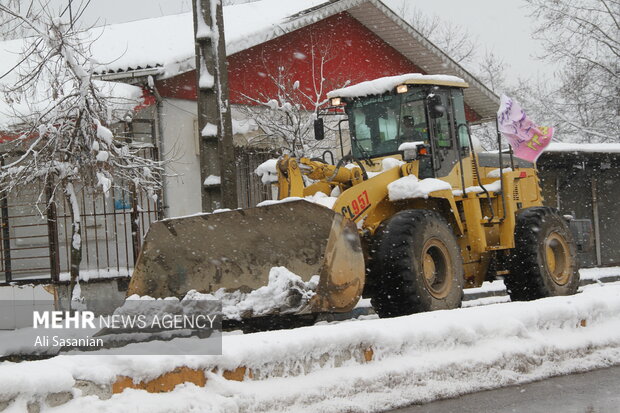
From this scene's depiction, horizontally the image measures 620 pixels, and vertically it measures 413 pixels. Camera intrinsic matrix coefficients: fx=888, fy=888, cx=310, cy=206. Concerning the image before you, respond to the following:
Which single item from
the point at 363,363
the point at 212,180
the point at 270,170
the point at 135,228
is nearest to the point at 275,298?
the point at 270,170

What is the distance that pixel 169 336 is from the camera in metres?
6.96

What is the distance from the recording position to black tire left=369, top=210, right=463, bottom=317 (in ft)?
27.9

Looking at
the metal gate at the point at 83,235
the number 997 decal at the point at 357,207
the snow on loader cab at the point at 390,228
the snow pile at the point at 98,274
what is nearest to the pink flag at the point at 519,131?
the snow on loader cab at the point at 390,228

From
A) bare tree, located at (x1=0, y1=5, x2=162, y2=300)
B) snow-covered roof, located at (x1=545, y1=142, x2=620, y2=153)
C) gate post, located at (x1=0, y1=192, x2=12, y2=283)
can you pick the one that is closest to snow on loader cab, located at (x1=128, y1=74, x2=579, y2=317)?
bare tree, located at (x1=0, y1=5, x2=162, y2=300)

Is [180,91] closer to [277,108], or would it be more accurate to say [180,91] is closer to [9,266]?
[277,108]

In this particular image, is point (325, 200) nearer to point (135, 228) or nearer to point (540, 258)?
point (540, 258)

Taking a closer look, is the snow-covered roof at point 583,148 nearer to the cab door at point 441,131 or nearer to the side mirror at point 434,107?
the cab door at point 441,131

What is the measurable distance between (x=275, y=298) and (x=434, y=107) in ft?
10.3

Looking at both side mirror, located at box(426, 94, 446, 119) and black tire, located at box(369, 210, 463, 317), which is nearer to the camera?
black tire, located at box(369, 210, 463, 317)

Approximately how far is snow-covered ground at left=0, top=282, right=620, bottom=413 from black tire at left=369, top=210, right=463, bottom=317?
1.35m

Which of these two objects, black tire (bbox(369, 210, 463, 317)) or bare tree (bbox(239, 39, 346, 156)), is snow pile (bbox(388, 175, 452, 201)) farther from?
bare tree (bbox(239, 39, 346, 156))

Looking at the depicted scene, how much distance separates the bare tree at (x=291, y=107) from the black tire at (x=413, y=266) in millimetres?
6268

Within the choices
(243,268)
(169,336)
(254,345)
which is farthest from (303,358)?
(243,268)

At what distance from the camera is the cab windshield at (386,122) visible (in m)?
10.2
